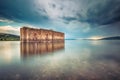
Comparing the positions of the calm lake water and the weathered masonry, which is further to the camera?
the weathered masonry

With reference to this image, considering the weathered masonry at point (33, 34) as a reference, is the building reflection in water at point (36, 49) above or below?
below

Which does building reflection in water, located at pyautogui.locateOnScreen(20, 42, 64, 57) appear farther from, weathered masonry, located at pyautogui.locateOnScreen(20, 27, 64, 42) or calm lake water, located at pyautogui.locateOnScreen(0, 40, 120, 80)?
weathered masonry, located at pyautogui.locateOnScreen(20, 27, 64, 42)

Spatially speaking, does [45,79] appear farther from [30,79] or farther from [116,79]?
[116,79]

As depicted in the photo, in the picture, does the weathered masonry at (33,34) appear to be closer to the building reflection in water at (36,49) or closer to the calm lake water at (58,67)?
the building reflection in water at (36,49)

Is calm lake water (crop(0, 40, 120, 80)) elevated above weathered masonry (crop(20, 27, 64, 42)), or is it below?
below

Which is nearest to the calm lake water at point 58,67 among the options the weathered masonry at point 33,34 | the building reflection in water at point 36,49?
A: the building reflection in water at point 36,49

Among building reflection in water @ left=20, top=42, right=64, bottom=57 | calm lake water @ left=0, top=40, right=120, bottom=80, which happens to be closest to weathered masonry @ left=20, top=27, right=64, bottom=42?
building reflection in water @ left=20, top=42, right=64, bottom=57

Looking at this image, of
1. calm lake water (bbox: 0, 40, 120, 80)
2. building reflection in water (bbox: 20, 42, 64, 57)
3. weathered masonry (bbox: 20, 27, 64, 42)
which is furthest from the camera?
weathered masonry (bbox: 20, 27, 64, 42)

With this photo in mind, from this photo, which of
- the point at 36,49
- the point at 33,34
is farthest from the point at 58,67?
the point at 33,34

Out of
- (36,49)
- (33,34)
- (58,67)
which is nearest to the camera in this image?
(58,67)

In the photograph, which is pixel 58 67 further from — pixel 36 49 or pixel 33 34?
pixel 33 34

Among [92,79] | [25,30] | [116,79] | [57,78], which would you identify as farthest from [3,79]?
[25,30]

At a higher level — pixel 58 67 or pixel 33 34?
pixel 33 34

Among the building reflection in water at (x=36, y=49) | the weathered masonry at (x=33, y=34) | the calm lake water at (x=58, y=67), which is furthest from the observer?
the weathered masonry at (x=33, y=34)
